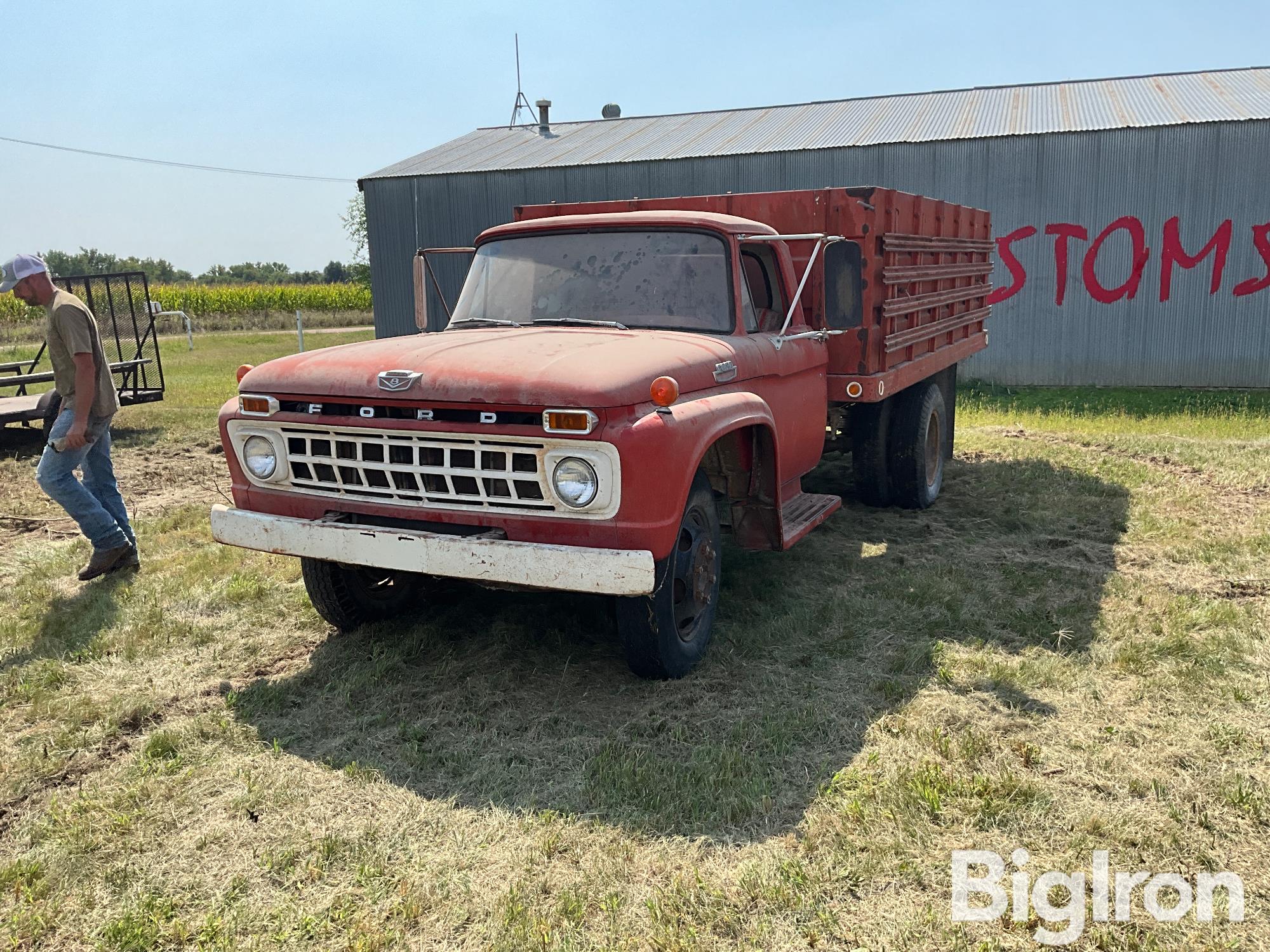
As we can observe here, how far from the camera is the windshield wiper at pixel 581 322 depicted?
15.4 feet

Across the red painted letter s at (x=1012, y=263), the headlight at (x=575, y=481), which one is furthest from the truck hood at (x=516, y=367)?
the red painted letter s at (x=1012, y=263)

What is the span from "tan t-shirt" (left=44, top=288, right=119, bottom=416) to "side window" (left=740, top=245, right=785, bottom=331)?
12.1ft

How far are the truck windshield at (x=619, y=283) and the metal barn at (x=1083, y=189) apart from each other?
1188 cm

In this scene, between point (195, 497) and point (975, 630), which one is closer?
point (975, 630)

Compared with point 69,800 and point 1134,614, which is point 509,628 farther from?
point 1134,614

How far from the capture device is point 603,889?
9.45ft

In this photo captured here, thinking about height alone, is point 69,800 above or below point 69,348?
below

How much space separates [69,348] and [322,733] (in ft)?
10.0

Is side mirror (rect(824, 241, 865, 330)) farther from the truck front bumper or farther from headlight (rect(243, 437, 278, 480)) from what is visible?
headlight (rect(243, 437, 278, 480))

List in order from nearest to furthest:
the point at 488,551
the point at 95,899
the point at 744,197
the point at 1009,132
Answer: the point at 95,899
the point at 488,551
the point at 744,197
the point at 1009,132

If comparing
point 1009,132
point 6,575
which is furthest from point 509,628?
point 1009,132

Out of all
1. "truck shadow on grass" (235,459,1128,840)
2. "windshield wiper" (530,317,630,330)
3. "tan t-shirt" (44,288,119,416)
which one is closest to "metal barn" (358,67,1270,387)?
"truck shadow on grass" (235,459,1128,840)

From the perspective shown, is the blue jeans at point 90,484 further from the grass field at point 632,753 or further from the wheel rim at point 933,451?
the wheel rim at point 933,451

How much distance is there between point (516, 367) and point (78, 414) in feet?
10.5
